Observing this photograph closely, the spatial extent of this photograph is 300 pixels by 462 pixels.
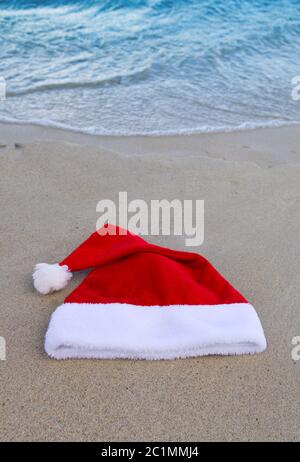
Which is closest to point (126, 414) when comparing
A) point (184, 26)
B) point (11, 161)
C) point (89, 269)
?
point (89, 269)

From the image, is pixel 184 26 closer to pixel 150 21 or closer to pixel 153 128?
pixel 150 21

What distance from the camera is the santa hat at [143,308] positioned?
5.58 ft

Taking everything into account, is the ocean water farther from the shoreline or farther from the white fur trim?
the white fur trim

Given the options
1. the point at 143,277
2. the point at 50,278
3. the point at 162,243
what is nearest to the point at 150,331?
the point at 143,277

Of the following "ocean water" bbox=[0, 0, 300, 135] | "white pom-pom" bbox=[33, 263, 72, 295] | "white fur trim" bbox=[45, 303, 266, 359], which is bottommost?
"white fur trim" bbox=[45, 303, 266, 359]

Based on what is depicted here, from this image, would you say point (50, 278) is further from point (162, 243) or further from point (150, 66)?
point (150, 66)

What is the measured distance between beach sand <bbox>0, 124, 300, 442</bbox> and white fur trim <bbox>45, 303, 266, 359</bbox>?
4cm

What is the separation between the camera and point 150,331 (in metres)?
1.75

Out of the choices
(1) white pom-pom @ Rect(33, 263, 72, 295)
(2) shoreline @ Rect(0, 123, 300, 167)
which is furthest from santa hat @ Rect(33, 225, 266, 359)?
(2) shoreline @ Rect(0, 123, 300, 167)

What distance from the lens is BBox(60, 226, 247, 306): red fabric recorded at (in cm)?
189

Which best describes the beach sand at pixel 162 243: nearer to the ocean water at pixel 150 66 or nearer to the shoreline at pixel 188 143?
the shoreline at pixel 188 143

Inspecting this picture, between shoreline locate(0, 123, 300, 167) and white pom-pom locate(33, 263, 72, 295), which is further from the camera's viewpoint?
shoreline locate(0, 123, 300, 167)

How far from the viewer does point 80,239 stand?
2451mm

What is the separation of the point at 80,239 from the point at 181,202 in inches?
28.6
